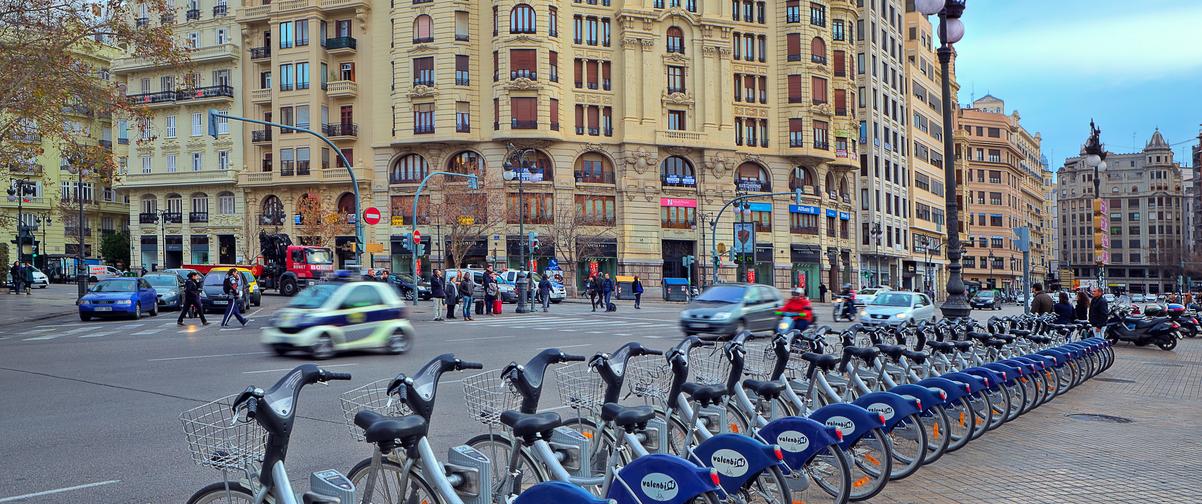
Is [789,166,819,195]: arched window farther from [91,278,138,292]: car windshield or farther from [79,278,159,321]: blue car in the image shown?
[91,278,138,292]: car windshield

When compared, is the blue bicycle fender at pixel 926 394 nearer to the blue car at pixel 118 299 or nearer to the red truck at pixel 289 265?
the blue car at pixel 118 299

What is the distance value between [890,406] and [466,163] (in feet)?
172

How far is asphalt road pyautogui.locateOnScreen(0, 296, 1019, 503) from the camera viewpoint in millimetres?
7035

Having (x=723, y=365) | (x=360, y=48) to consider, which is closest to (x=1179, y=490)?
(x=723, y=365)

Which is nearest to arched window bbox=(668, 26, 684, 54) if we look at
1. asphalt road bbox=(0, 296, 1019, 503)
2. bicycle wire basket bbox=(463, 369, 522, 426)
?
asphalt road bbox=(0, 296, 1019, 503)

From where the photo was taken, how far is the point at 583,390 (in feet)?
18.7

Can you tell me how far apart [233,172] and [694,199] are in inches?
1247

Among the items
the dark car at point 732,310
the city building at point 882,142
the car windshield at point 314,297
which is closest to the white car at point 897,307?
the dark car at point 732,310

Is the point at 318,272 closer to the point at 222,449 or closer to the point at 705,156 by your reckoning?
the point at 705,156

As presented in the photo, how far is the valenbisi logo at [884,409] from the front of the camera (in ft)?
21.0

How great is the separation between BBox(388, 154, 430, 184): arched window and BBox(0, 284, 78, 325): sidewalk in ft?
65.6

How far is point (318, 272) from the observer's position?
4638 centimetres

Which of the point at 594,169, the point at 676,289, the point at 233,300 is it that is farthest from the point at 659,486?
the point at 594,169

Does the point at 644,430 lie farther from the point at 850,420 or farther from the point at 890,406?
the point at 890,406
